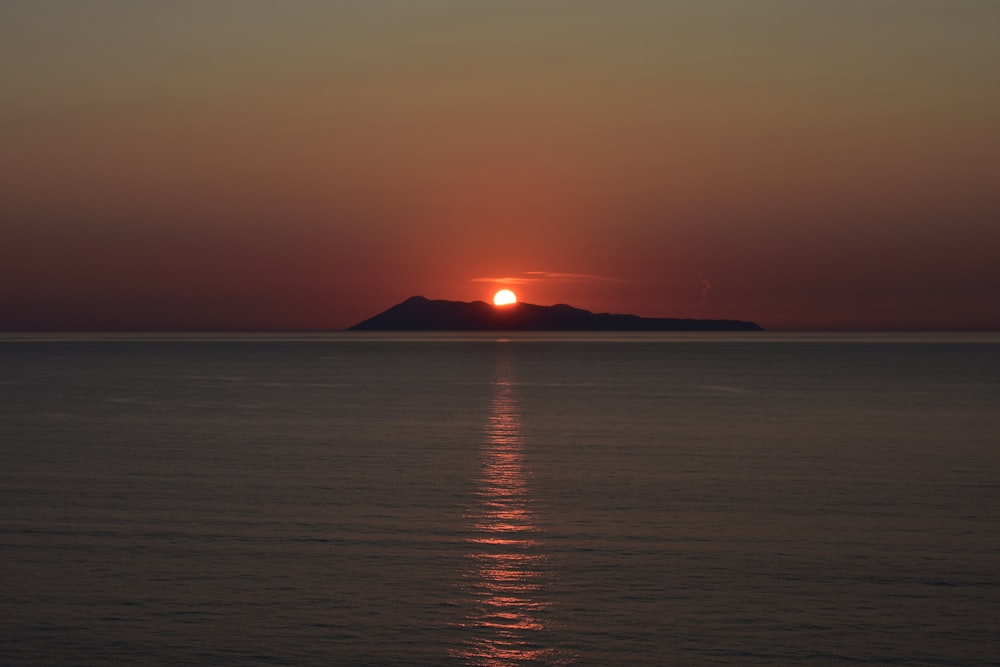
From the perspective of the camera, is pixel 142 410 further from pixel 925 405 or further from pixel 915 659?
pixel 915 659

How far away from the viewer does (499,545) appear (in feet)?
84.6

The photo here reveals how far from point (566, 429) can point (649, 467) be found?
673 inches

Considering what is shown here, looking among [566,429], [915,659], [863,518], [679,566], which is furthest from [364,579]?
[566,429]

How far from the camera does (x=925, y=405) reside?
247ft

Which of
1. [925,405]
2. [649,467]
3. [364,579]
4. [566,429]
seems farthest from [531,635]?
[925,405]

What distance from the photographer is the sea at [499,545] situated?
1822 cm

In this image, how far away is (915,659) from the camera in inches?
679

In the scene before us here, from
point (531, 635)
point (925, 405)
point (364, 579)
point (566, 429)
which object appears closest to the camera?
point (531, 635)

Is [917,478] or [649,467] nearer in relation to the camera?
[917,478]

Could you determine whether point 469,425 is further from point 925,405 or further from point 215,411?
point 925,405

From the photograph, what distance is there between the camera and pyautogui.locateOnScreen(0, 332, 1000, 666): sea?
717 inches

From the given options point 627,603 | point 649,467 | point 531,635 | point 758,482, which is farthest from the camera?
point 649,467

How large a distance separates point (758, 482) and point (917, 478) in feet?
18.4

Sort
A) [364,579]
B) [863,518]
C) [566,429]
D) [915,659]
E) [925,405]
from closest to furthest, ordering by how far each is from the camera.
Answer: [915,659] → [364,579] → [863,518] → [566,429] → [925,405]
